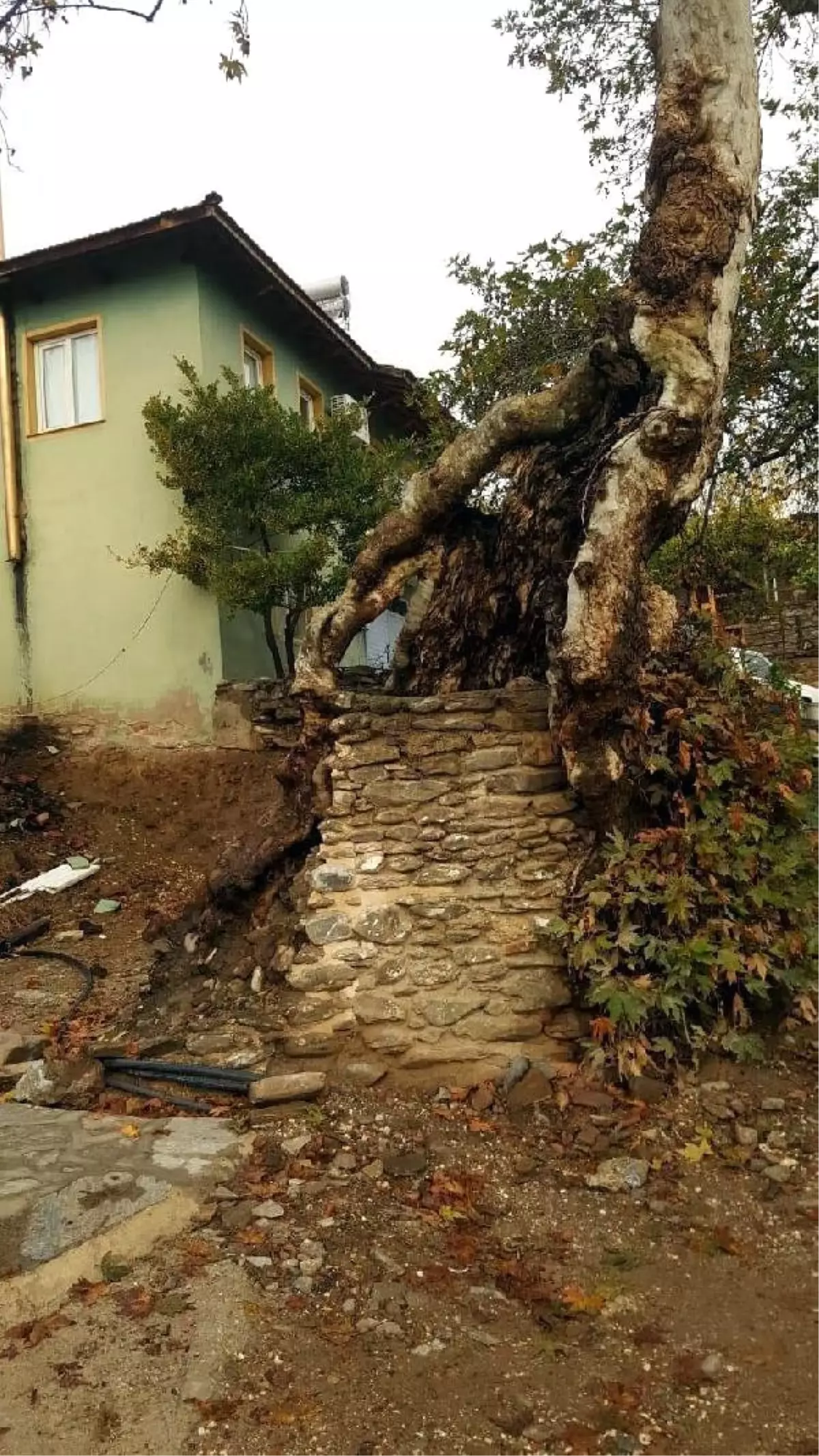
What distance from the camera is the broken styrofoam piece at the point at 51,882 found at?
7.94m

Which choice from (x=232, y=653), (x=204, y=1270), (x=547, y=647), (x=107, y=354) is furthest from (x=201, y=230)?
(x=204, y=1270)

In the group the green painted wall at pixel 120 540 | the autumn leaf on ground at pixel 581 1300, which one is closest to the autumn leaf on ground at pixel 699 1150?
the autumn leaf on ground at pixel 581 1300

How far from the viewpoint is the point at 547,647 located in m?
4.48

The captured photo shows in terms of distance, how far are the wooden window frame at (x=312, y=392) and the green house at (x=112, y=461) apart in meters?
0.71

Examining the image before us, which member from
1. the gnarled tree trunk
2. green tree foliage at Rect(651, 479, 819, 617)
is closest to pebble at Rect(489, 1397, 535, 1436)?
the gnarled tree trunk

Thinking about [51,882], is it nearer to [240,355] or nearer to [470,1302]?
[240,355]

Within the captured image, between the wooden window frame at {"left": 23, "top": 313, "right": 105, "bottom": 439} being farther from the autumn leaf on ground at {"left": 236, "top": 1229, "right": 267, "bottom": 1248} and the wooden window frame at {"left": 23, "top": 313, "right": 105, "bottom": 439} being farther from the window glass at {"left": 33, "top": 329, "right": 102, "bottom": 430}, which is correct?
the autumn leaf on ground at {"left": 236, "top": 1229, "right": 267, "bottom": 1248}

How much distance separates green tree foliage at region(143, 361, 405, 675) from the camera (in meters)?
9.15

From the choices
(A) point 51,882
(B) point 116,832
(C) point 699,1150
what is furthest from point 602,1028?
(B) point 116,832

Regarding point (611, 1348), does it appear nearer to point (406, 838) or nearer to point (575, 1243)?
point (575, 1243)

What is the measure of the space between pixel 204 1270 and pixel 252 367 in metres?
9.96

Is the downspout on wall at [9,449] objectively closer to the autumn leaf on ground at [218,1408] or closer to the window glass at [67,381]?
the window glass at [67,381]

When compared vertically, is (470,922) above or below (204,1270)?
above

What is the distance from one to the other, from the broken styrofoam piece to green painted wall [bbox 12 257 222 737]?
206 centimetres
